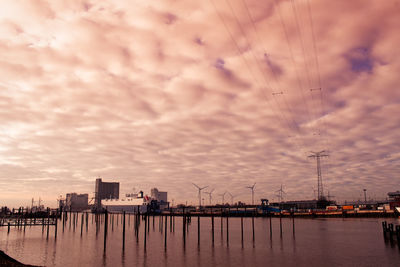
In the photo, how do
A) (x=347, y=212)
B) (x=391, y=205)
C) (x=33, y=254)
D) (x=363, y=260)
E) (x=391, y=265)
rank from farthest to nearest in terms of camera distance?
1. (x=347, y=212)
2. (x=391, y=205)
3. (x=33, y=254)
4. (x=363, y=260)
5. (x=391, y=265)

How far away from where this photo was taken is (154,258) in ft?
177

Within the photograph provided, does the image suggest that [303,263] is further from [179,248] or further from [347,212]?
[347,212]

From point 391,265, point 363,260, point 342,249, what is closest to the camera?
point 391,265

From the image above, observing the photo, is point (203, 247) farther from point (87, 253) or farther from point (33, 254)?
point (33, 254)

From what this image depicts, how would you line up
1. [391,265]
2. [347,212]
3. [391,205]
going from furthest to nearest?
[347,212], [391,205], [391,265]

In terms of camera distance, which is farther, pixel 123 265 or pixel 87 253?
pixel 87 253

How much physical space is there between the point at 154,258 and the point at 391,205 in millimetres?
177422

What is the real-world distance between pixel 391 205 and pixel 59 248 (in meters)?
185

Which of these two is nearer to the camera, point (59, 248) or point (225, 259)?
point (225, 259)

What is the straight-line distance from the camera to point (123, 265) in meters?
47.8

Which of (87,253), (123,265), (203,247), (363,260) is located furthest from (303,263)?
(87,253)

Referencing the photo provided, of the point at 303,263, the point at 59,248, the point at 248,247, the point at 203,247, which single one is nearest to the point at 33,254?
the point at 59,248

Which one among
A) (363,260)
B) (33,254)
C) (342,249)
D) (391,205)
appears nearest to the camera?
(363,260)

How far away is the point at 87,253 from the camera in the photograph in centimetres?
5875
